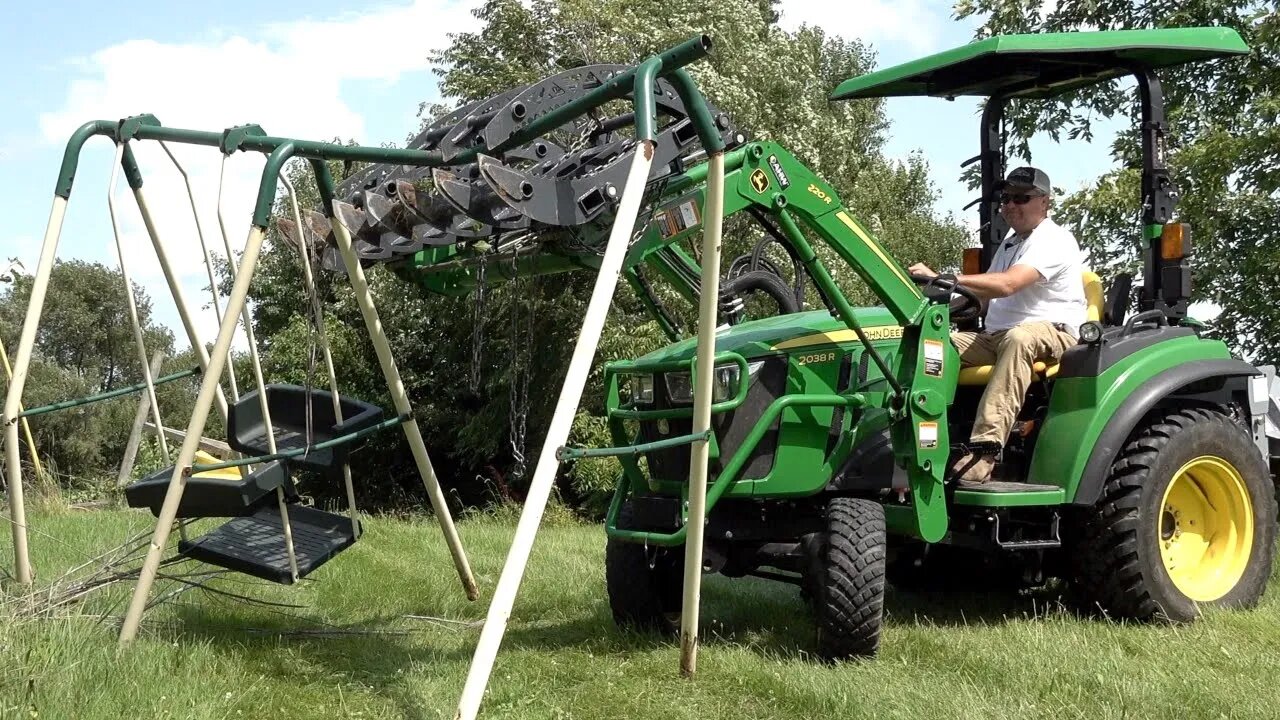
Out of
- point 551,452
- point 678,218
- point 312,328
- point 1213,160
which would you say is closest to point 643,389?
point 678,218

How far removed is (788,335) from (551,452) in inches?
79.6

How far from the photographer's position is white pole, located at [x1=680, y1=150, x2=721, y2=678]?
188 inches

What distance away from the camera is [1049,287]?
6.25 meters

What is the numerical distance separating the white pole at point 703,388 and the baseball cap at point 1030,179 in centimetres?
207

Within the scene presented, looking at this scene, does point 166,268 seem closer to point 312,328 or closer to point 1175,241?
point 312,328

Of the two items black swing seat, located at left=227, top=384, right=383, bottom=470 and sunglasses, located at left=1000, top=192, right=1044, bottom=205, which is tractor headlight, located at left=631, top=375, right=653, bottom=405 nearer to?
black swing seat, located at left=227, top=384, right=383, bottom=470

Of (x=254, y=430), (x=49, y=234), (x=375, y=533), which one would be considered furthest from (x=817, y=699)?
(x=375, y=533)

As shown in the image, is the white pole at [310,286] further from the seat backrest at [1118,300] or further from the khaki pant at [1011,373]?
the seat backrest at [1118,300]

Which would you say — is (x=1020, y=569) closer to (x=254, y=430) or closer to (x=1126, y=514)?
(x=1126, y=514)

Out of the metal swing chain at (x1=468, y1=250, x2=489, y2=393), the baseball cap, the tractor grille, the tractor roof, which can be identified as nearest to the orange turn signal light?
the baseball cap

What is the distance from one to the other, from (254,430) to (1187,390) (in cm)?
458

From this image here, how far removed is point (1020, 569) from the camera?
6375 millimetres

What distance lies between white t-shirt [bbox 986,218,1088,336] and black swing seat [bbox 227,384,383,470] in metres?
3.11

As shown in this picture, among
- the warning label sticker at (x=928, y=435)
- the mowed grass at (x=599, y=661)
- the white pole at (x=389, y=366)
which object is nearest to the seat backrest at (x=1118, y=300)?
the mowed grass at (x=599, y=661)
